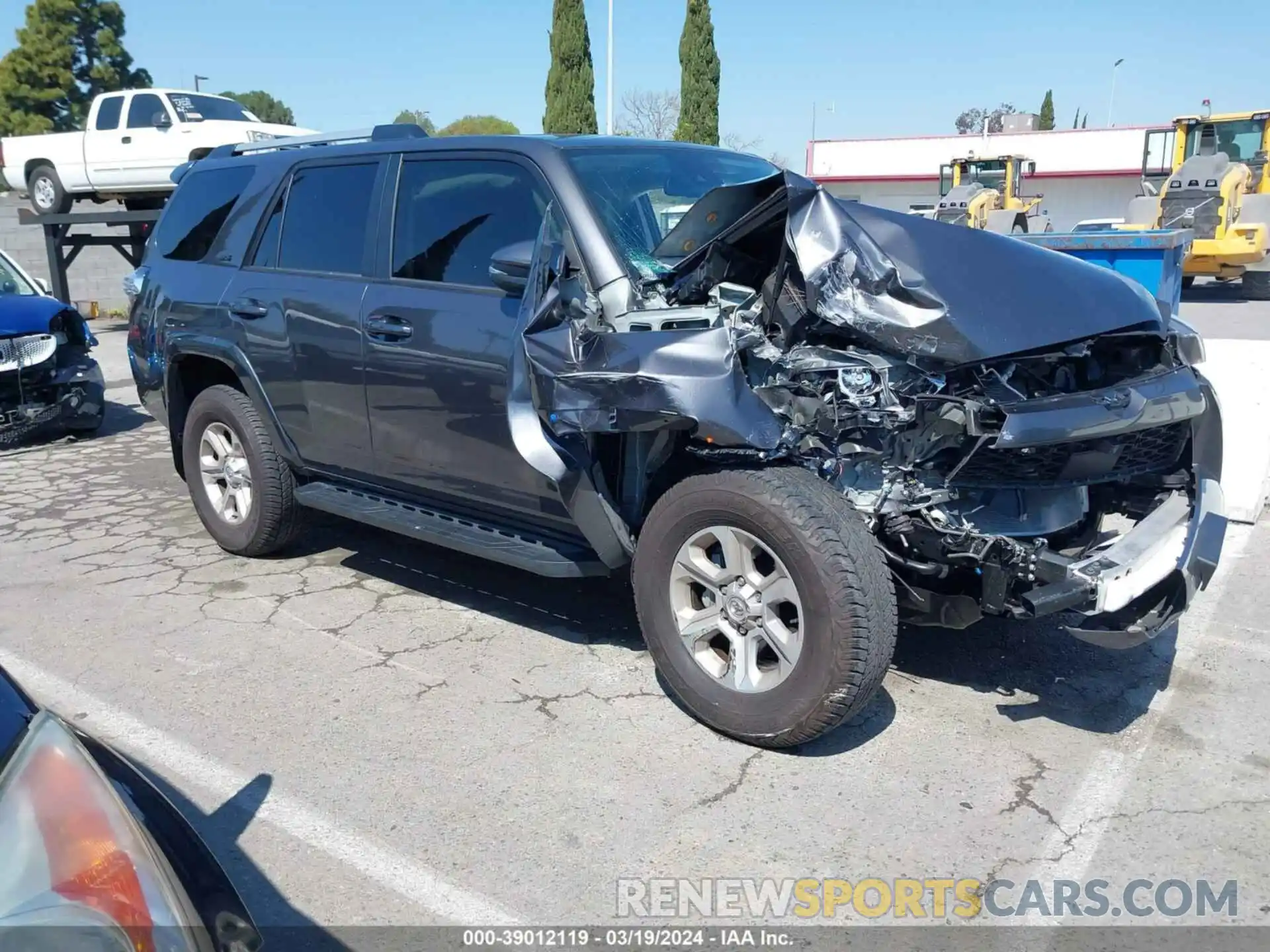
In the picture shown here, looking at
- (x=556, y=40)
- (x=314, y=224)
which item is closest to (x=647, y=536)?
(x=314, y=224)

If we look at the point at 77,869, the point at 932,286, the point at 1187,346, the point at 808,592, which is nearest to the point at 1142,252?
the point at 1187,346

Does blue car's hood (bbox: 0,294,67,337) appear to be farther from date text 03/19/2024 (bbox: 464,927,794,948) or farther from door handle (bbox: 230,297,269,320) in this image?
date text 03/19/2024 (bbox: 464,927,794,948)

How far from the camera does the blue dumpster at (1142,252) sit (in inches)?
314

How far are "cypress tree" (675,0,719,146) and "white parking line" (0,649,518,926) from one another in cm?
3111

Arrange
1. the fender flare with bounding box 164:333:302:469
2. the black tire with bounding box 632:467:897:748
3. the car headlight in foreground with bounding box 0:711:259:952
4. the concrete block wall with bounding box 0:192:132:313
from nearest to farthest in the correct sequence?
the car headlight in foreground with bounding box 0:711:259:952
the black tire with bounding box 632:467:897:748
the fender flare with bounding box 164:333:302:469
the concrete block wall with bounding box 0:192:132:313

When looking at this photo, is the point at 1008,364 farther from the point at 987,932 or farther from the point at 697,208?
the point at 987,932

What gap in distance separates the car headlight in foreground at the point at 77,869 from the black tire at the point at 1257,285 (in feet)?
73.3

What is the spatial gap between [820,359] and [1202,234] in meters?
18.0

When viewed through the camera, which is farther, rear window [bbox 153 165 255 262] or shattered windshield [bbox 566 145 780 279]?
rear window [bbox 153 165 255 262]

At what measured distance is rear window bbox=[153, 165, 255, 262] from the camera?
5.59m

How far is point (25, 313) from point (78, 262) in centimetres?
1340

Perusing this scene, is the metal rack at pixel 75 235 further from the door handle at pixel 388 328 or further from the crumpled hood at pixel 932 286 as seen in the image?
the crumpled hood at pixel 932 286

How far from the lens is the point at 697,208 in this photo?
3.66 meters

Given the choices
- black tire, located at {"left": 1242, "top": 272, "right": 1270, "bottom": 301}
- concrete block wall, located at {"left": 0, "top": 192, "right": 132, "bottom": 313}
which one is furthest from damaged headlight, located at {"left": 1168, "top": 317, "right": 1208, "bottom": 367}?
concrete block wall, located at {"left": 0, "top": 192, "right": 132, "bottom": 313}
